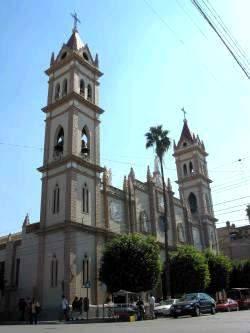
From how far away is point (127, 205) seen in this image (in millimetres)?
44844

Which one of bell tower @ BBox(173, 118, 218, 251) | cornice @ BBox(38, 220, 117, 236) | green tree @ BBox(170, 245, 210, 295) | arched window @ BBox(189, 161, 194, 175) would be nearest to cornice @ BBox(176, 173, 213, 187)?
bell tower @ BBox(173, 118, 218, 251)

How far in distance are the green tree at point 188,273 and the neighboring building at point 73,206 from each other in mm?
6426

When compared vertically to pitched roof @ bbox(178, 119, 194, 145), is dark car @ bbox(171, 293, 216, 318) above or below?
below

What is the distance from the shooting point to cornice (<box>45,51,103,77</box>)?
144ft

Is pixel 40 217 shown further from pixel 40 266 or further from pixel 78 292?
pixel 78 292

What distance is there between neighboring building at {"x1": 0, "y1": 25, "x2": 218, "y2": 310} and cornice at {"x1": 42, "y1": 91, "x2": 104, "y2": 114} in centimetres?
11

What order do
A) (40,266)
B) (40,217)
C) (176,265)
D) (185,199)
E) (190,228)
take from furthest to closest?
(185,199)
(190,228)
(176,265)
(40,217)
(40,266)

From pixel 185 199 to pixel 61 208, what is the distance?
1219 inches

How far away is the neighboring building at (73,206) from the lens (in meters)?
34.6

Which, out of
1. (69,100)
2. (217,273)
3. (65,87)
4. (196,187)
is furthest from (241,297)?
(65,87)

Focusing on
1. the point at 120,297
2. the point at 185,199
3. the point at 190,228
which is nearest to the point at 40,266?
the point at 120,297

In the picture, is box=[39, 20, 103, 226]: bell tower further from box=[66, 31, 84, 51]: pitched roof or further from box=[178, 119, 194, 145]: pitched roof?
box=[178, 119, 194, 145]: pitched roof

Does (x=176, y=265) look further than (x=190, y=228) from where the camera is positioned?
No

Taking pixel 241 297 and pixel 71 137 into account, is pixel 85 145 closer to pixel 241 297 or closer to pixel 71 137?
pixel 71 137
